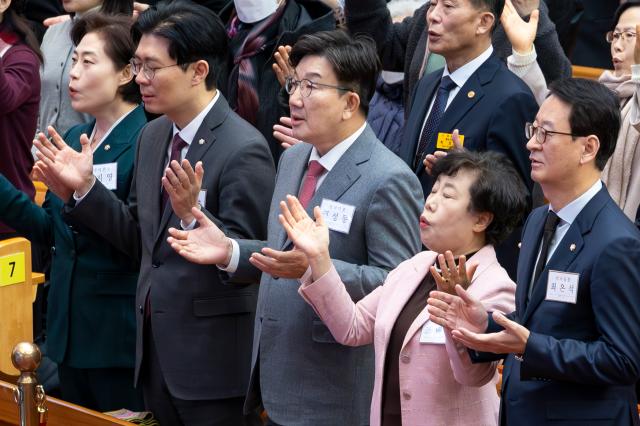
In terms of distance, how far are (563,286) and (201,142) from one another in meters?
1.20

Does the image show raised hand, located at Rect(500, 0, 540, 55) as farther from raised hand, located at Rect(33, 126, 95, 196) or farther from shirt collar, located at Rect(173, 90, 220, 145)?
raised hand, located at Rect(33, 126, 95, 196)

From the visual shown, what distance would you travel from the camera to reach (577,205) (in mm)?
2508

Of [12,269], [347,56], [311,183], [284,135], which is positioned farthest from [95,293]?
[347,56]

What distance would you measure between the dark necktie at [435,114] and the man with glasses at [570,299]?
2.82ft

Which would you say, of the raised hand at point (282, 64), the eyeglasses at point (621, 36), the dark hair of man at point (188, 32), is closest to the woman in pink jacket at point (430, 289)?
the dark hair of man at point (188, 32)

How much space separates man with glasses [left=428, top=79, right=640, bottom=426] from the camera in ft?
7.73

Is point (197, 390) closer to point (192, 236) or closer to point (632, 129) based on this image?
point (192, 236)

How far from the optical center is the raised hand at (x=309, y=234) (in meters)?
2.63

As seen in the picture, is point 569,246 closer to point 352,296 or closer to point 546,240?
point 546,240

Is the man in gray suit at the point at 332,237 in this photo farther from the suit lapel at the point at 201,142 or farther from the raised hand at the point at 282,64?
the raised hand at the point at 282,64

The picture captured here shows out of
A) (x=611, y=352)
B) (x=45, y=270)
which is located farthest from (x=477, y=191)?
(x=45, y=270)

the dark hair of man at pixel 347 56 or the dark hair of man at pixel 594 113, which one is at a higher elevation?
the dark hair of man at pixel 594 113

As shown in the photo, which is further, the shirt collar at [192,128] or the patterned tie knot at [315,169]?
the shirt collar at [192,128]

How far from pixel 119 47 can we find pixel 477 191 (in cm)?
150
